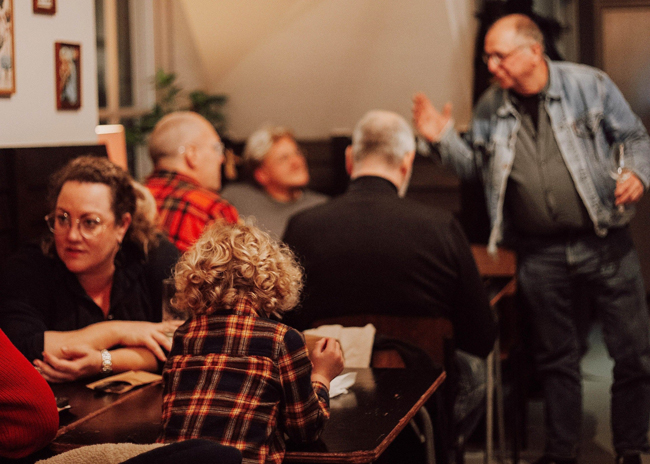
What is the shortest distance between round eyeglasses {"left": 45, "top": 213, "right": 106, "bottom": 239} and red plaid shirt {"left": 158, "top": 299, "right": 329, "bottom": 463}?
30.1 inches

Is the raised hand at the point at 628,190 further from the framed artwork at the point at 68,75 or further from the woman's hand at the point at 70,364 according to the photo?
the framed artwork at the point at 68,75

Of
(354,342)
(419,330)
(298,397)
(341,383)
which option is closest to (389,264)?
(419,330)

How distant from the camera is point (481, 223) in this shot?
482 cm

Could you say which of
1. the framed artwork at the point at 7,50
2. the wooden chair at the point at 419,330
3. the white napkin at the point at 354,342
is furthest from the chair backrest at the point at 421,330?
the framed artwork at the point at 7,50

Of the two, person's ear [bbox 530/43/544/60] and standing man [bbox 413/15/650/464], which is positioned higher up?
person's ear [bbox 530/43/544/60]

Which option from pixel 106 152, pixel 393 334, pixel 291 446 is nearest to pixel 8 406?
pixel 291 446

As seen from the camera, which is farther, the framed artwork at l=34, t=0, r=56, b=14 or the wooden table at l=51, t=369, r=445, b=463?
the framed artwork at l=34, t=0, r=56, b=14

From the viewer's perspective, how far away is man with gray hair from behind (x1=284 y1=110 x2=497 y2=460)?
243cm

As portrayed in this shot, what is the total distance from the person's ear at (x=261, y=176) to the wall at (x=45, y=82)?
55.8 inches

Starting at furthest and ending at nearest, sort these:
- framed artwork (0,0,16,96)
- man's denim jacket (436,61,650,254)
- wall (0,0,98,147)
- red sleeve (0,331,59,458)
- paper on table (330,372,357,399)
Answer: man's denim jacket (436,61,650,254)
wall (0,0,98,147)
framed artwork (0,0,16,96)
paper on table (330,372,357,399)
red sleeve (0,331,59,458)

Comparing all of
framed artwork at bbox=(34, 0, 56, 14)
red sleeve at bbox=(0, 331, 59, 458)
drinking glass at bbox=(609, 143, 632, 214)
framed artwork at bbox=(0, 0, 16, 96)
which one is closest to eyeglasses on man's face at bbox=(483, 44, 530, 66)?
drinking glass at bbox=(609, 143, 632, 214)

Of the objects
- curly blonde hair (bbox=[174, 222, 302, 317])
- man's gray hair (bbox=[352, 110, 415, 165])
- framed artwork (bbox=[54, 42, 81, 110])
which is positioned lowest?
curly blonde hair (bbox=[174, 222, 302, 317])

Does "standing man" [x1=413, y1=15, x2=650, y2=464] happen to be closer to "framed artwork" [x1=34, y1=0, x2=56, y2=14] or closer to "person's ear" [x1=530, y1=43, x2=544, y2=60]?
"person's ear" [x1=530, y1=43, x2=544, y2=60]

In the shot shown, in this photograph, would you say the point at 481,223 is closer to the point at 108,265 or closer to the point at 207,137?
the point at 207,137
